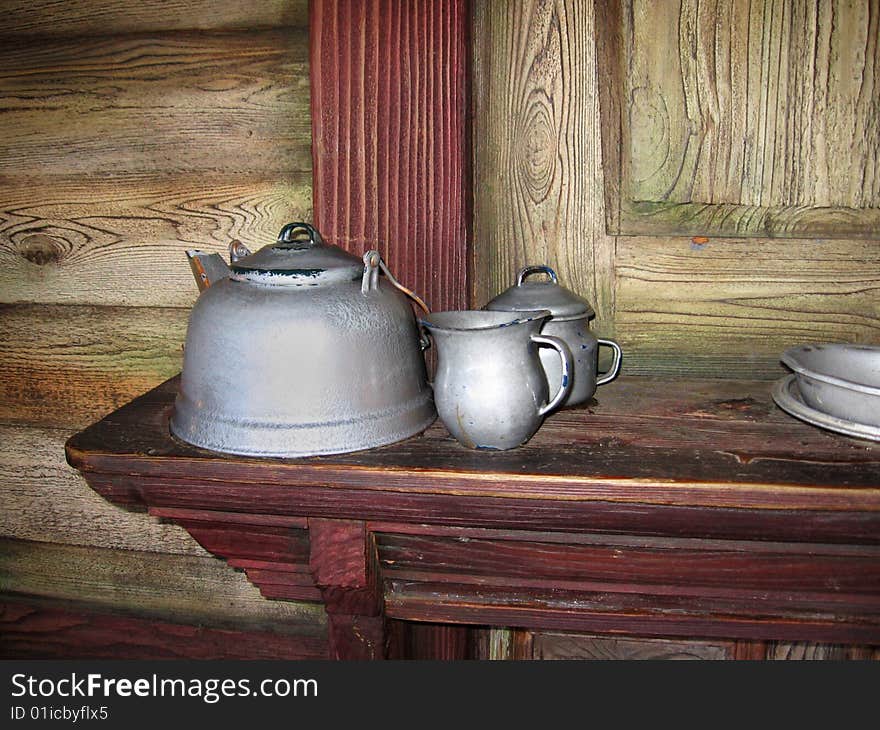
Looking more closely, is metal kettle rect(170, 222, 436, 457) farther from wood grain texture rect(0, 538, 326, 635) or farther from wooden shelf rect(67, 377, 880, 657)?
wood grain texture rect(0, 538, 326, 635)

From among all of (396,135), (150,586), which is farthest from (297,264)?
(150,586)

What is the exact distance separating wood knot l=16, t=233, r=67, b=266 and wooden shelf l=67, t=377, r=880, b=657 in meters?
Result: 0.52

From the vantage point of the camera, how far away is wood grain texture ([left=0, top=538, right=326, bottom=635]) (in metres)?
1.55

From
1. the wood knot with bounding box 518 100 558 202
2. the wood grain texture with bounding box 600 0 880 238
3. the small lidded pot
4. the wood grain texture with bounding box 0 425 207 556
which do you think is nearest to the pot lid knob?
the small lidded pot

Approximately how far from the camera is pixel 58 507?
1.57 metres

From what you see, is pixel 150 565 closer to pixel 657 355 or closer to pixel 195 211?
pixel 195 211

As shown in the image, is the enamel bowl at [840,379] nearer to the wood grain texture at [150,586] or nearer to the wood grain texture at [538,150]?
the wood grain texture at [538,150]

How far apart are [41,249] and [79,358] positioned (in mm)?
206

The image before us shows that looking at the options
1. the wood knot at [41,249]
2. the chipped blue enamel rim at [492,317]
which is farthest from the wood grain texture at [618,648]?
the wood knot at [41,249]

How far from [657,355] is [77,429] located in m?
1.06

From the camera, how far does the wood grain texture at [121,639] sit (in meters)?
1.57

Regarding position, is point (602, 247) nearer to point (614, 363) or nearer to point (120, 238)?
point (614, 363)

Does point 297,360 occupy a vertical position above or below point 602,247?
below

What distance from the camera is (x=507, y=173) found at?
1.28 m
